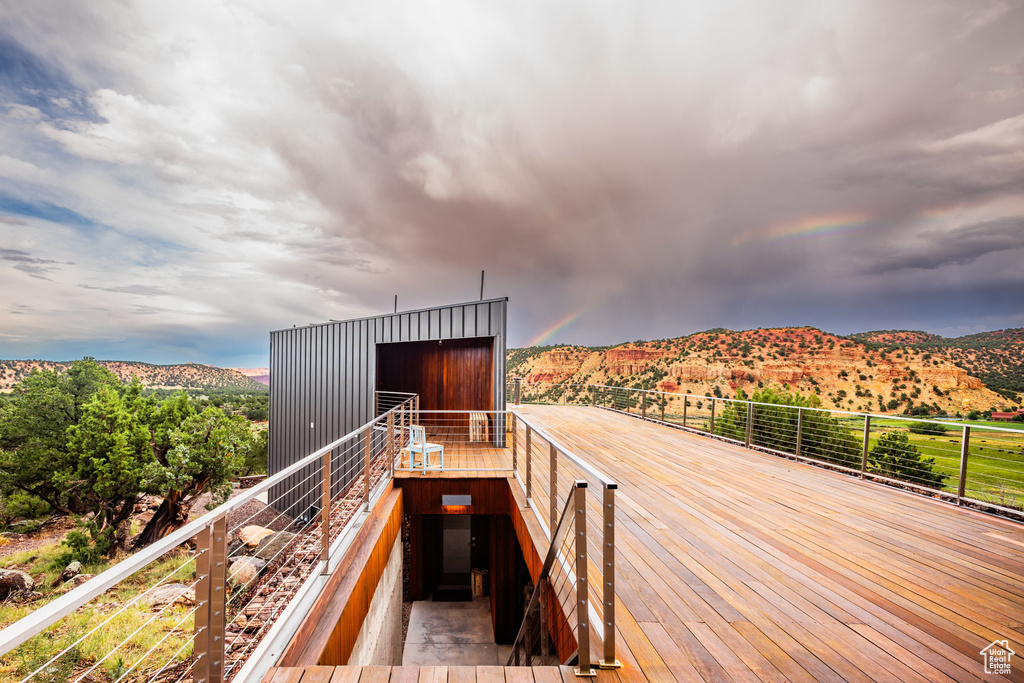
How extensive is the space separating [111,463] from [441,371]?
13.3m

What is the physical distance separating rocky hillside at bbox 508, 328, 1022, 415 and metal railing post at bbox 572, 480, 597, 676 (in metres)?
32.6

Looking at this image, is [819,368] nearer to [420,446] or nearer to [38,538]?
[420,446]

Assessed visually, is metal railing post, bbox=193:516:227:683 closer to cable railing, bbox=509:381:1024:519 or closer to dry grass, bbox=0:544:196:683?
dry grass, bbox=0:544:196:683

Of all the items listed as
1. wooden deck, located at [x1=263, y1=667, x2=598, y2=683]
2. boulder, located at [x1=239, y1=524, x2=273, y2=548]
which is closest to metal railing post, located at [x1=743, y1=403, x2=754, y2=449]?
wooden deck, located at [x1=263, y1=667, x2=598, y2=683]

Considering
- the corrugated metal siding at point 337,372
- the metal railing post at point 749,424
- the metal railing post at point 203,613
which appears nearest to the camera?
the metal railing post at point 203,613

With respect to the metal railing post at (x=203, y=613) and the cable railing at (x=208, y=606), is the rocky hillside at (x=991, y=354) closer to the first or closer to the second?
the cable railing at (x=208, y=606)

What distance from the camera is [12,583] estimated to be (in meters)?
9.80

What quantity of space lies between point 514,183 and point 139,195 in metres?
32.4

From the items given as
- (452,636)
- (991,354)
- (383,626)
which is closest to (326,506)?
(383,626)

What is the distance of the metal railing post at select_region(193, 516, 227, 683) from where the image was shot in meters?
1.62

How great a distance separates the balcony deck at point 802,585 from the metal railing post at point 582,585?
0.14 meters

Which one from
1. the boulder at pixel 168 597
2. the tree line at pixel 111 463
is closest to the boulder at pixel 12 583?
the tree line at pixel 111 463

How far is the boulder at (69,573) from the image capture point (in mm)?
12227

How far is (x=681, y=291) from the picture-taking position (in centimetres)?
3222
